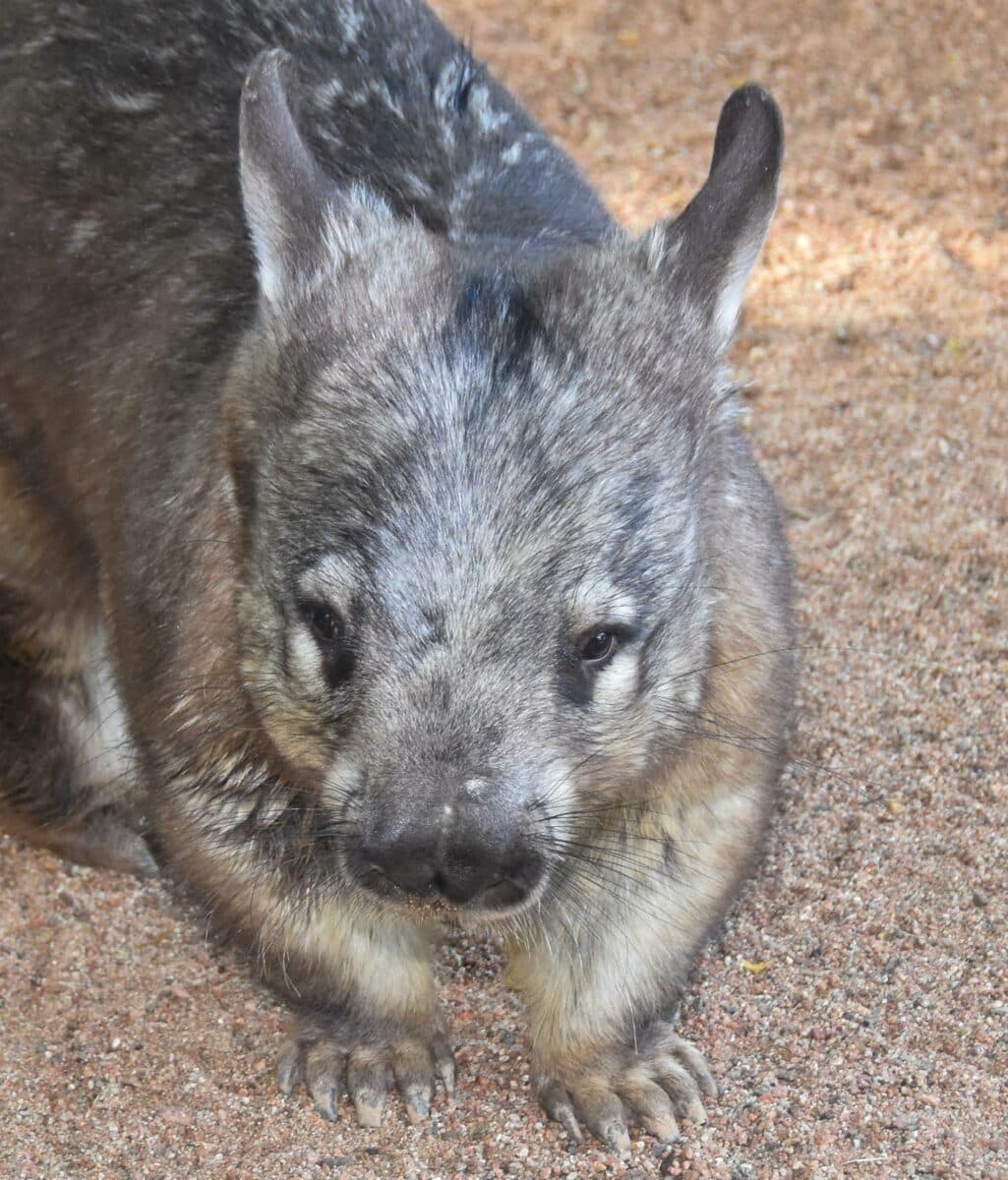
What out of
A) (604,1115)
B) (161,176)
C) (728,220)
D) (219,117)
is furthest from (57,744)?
(728,220)

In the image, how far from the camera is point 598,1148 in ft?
10.6

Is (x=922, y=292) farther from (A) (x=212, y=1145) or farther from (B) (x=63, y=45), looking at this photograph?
(A) (x=212, y=1145)

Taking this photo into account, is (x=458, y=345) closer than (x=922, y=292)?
Yes

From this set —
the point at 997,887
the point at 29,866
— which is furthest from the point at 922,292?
the point at 29,866

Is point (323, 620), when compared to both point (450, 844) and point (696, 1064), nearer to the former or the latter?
point (450, 844)

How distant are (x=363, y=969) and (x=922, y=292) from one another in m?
2.98

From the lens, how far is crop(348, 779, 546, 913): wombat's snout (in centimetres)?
255

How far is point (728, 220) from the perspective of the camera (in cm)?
294

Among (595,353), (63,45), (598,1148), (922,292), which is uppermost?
(63,45)

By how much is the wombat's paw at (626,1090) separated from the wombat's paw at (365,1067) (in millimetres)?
211

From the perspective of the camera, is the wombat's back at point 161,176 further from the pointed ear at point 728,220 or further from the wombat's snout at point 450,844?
the wombat's snout at point 450,844

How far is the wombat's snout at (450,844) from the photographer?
8.36 ft

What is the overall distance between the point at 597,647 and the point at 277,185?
974 mm

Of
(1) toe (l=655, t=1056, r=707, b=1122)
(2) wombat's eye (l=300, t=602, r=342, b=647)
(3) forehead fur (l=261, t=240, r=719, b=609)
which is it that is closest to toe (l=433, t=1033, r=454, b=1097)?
(1) toe (l=655, t=1056, r=707, b=1122)
